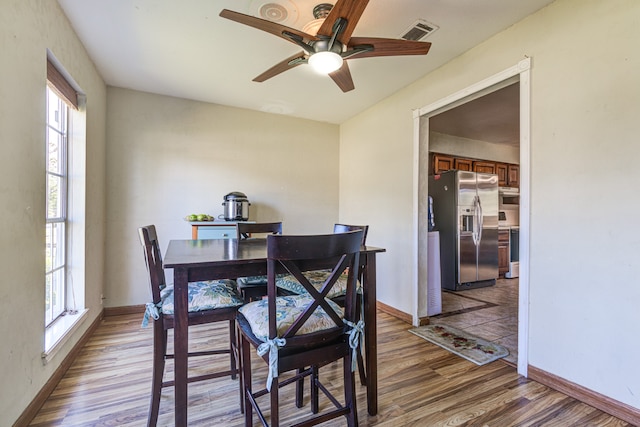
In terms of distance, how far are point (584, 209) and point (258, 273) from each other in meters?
1.97

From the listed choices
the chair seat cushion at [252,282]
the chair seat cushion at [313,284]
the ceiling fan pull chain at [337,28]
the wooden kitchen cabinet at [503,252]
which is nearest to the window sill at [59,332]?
the chair seat cushion at [252,282]

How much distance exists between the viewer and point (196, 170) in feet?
11.9

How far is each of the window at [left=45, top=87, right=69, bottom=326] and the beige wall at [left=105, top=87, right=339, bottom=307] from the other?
854 mm

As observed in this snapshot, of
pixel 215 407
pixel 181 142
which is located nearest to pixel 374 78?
pixel 181 142

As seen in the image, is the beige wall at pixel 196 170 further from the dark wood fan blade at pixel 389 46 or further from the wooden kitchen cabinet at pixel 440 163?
the dark wood fan blade at pixel 389 46

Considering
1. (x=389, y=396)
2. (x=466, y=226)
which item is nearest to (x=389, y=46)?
(x=389, y=396)

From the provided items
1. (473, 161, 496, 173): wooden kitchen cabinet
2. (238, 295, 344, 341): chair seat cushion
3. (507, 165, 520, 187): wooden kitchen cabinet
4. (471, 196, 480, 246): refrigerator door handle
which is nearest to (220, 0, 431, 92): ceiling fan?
(238, 295, 344, 341): chair seat cushion

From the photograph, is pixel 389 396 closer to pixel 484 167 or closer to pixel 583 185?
pixel 583 185

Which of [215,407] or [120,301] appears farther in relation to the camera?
[120,301]

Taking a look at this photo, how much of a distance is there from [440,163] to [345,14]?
387cm

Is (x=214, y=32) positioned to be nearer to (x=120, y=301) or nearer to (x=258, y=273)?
(x=258, y=273)

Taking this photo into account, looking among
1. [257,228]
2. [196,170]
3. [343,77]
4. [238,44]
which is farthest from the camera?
[196,170]

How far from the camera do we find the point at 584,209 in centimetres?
181

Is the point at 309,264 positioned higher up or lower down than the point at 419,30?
lower down
